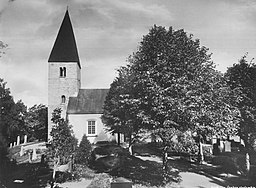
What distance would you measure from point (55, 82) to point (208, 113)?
2854 millimetres

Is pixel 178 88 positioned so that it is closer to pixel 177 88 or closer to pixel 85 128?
pixel 177 88

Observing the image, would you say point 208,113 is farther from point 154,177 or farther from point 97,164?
point 97,164

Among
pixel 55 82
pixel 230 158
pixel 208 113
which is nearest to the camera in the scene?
pixel 208 113

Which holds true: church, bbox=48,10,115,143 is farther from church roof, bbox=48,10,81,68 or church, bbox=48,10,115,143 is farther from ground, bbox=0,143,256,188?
ground, bbox=0,143,256,188

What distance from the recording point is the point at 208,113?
9.61 feet

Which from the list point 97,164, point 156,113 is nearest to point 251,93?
Answer: point 156,113

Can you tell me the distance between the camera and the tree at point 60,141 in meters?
A: 3.07

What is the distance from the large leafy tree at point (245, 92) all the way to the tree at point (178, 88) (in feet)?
0.33

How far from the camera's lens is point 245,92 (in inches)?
117

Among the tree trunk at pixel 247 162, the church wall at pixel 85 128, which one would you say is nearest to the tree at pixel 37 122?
the church wall at pixel 85 128

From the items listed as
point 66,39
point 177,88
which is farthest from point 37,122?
point 177,88

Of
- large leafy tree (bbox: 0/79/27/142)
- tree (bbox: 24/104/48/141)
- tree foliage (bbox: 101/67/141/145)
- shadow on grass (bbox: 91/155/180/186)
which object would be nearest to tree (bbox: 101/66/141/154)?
tree foliage (bbox: 101/67/141/145)

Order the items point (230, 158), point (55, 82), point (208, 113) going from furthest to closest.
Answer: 1. point (55, 82)
2. point (230, 158)
3. point (208, 113)

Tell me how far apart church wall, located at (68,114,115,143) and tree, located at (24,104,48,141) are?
646mm
